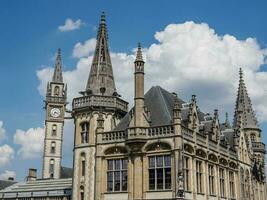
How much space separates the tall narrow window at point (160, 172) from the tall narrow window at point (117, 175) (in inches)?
110

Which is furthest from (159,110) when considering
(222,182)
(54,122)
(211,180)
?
(54,122)

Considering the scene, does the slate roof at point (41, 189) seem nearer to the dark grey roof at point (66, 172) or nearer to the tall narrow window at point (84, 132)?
the tall narrow window at point (84, 132)

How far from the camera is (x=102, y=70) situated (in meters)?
50.6

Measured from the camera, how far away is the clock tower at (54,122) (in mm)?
91062

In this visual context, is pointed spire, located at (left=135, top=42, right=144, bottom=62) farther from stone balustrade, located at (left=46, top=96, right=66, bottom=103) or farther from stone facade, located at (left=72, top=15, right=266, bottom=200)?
stone balustrade, located at (left=46, top=96, right=66, bottom=103)

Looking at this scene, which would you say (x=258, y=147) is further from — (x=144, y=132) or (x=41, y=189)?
(x=144, y=132)

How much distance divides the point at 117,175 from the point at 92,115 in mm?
7500

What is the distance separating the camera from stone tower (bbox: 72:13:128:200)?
45.5 m

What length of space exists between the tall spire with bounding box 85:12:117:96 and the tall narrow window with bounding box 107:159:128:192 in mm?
9161

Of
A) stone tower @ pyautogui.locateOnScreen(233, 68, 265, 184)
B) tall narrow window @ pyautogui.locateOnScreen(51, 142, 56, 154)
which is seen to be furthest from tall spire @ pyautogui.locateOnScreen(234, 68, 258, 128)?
tall narrow window @ pyautogui.locateOnScreen(51, 142, 56, 154)

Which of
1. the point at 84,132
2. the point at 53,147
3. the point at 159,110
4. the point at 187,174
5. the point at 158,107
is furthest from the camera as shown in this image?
the point at 53,147

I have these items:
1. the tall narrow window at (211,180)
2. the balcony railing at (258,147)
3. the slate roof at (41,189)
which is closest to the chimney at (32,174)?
the slate roof at (41,189)

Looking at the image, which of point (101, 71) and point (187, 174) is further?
point (101, 71)

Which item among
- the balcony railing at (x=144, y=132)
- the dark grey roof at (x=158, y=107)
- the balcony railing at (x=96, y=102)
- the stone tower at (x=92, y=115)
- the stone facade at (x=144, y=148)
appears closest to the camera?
the stone facade at (x=144, y=148)
